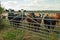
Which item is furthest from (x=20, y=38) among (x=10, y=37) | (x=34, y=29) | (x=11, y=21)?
(x=11, y=21)

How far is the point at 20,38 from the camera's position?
9352mm

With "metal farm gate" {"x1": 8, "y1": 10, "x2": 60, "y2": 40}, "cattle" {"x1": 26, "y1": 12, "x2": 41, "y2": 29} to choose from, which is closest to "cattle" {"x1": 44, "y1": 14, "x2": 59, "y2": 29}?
"metal farm gate" {"x1": 8, "y1": 10, "x2": 60, "y2": 40}

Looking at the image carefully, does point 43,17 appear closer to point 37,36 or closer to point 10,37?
point 37,36

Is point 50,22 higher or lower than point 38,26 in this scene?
higher

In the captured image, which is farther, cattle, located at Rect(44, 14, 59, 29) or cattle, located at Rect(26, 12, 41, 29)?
cattle, located at Rect(26, 12, 41, 29)

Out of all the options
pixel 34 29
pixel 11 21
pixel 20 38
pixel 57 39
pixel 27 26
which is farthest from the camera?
pixel 11 21

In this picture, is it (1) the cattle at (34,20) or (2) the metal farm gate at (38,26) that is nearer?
(2) the metal farm gate at (38,26)

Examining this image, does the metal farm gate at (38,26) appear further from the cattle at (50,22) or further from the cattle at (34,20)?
the cattle at (50,22)

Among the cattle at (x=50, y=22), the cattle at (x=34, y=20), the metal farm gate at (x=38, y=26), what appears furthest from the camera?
the cattle at (x=34, y=20)

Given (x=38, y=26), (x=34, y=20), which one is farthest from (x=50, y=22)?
(x=34, y=20)

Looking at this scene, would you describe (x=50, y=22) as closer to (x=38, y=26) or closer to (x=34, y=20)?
(x=38, y=26)

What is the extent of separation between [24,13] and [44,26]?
7.32 ft

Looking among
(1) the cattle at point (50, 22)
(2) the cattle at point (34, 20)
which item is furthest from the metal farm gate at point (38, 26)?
(1) the cattle at point (50, 22)

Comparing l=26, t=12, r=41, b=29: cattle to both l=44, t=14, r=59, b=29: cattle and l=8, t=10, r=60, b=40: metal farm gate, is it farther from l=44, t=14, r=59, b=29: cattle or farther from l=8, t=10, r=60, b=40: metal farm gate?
l=44, t=14, r=59, b=29: cattle
